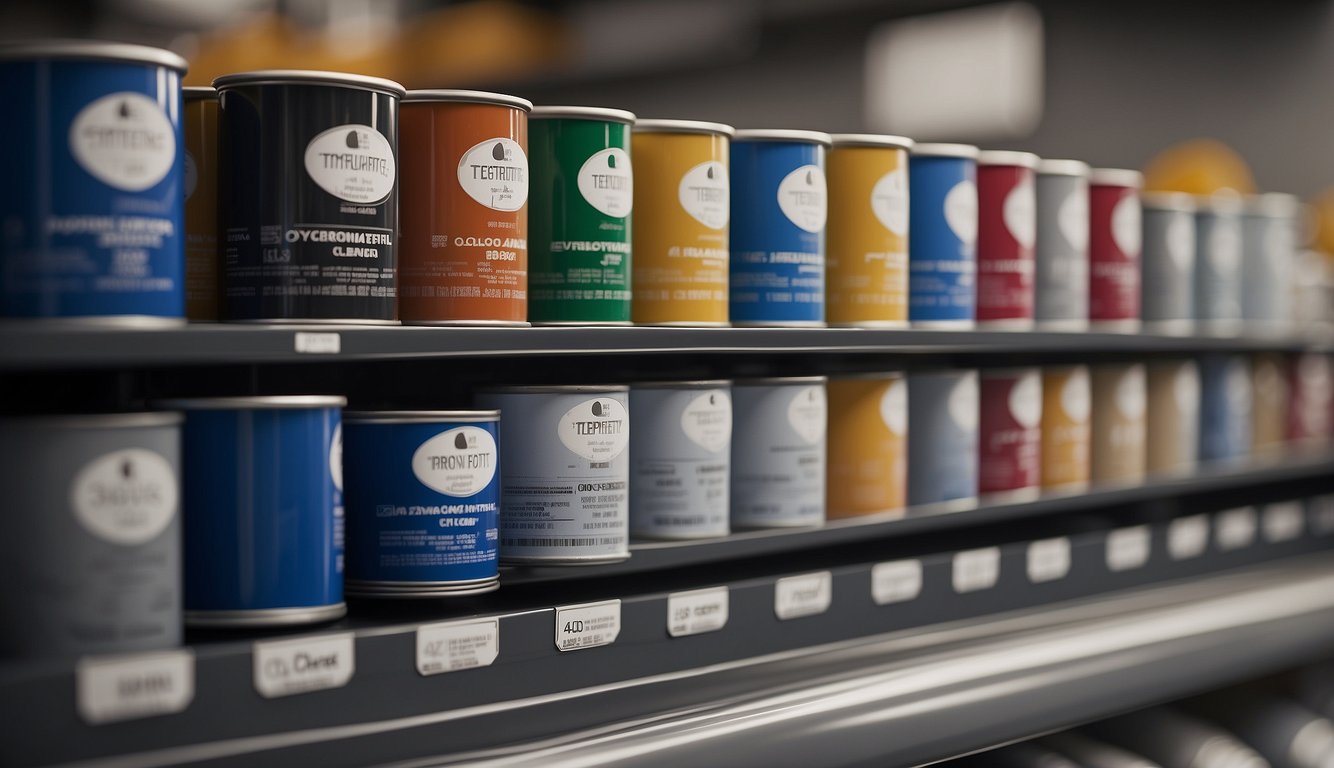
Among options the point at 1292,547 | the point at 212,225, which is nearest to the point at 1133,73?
the point at 1292,547

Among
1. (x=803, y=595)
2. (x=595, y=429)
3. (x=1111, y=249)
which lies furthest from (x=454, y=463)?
(x=1111, y=249)

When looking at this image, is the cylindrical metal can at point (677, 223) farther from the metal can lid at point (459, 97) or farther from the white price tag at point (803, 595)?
the white price tag at point (803, 595)

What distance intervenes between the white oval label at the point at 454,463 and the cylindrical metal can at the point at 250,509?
4.1 inches

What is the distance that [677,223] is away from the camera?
4.50 feet

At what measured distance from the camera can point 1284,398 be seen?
91.1 inches

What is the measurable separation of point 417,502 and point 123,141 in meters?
0.39

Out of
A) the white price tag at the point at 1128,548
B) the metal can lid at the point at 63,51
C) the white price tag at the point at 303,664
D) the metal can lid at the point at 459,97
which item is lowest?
the white price tag at the point at 1128,548

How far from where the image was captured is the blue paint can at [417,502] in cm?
119

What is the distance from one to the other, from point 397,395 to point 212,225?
0.35 metres

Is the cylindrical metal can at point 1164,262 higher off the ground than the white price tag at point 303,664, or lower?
higher

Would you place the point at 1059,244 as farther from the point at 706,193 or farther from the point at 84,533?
the point at 84,533

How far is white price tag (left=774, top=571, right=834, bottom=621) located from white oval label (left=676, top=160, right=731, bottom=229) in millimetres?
410

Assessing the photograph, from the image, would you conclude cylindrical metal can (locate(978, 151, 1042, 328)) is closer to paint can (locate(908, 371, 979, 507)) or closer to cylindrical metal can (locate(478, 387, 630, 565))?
paint can (locate(908, 371, 979, 507))

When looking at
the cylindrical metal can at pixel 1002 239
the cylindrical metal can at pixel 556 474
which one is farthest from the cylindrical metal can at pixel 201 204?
the cylindrical metal can at pixel 1002 239
